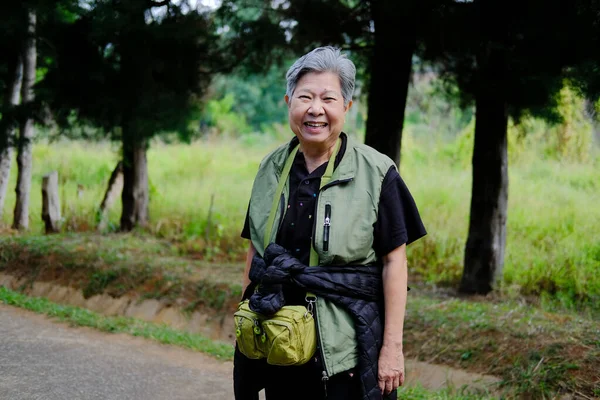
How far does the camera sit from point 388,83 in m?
7.18

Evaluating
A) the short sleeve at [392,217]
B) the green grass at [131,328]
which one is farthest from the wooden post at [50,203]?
the short sleeve at [392,217]

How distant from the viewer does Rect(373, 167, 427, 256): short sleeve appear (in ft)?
7.45

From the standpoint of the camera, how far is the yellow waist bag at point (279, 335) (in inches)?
84.0

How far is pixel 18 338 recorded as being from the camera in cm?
549

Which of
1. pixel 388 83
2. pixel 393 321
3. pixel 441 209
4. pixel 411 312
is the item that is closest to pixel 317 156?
pixel 393 321

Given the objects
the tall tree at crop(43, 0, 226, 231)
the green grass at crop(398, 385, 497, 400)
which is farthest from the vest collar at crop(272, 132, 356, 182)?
the tall tree at crop(43, 0, 226, 231)

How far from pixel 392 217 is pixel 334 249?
0.24 m

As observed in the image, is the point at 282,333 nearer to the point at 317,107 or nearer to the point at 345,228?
the point at 345,228

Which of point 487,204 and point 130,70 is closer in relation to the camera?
point 487,204

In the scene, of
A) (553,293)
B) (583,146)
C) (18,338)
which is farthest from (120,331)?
(583,146)

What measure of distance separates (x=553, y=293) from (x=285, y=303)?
6412mm

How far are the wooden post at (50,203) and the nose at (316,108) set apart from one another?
946 cm

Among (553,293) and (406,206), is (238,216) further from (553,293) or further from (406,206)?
(406,206)

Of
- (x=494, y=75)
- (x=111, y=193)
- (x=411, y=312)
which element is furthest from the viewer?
(x=111, y=193)
